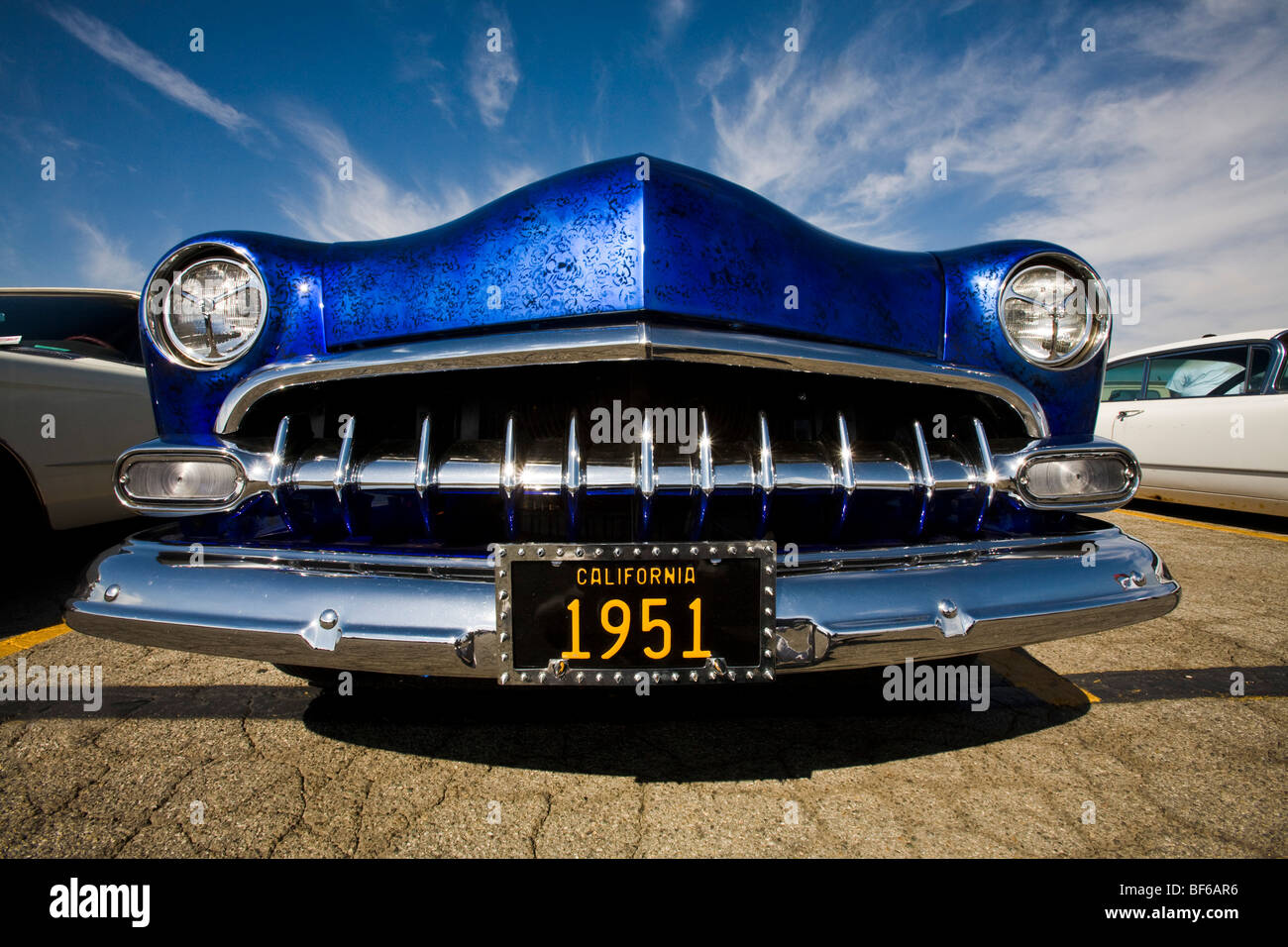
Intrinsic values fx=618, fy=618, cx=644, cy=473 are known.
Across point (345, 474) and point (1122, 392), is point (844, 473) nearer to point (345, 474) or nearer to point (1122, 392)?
point (345, 474)

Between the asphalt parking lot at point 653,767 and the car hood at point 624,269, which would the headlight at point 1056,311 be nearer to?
the car hood at point 624,269

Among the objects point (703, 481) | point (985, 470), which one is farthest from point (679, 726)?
point (985, 470)

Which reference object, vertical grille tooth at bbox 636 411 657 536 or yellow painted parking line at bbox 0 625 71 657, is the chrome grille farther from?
yellow painted parking line at bbox 0 625 71 657

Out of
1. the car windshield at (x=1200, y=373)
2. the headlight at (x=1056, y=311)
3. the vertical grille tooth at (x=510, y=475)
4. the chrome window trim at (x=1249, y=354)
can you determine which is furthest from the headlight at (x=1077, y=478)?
the car windshield at (x=1200, y=373)

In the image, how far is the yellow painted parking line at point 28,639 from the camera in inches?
82.2

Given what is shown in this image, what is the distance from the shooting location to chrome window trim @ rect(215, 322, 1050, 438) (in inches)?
48.5

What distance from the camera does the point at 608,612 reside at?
43.0 inches

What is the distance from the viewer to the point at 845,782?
1352 millimetres

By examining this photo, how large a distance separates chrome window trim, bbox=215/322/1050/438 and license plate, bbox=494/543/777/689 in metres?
0.39

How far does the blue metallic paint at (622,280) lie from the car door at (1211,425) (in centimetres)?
368

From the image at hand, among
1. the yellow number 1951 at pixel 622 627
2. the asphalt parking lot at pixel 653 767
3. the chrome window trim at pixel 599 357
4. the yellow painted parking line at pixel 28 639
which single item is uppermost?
the chrome window trim at pixel 599 357

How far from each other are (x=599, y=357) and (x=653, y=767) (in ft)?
3.06
